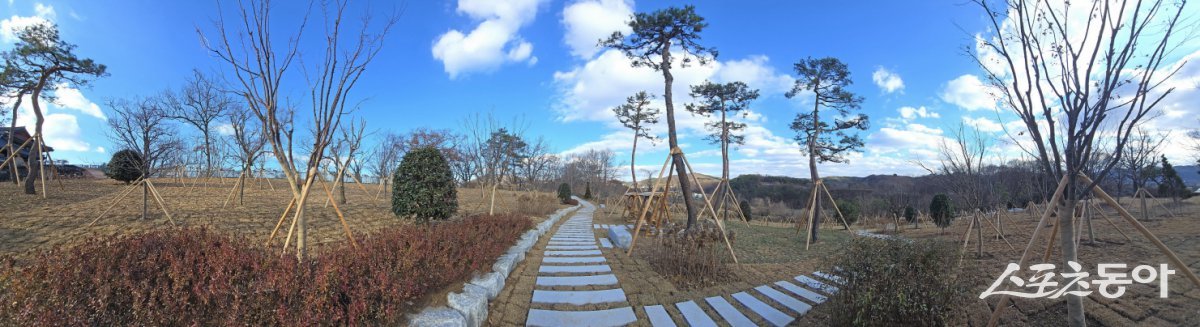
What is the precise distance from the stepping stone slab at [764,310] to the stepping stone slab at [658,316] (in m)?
0.96

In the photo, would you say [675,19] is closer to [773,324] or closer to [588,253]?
[588,253]

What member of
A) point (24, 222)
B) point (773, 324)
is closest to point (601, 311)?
point (773, 324)

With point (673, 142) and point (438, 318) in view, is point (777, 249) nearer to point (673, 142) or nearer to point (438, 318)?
point (673, 142)

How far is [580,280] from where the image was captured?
15.3ft

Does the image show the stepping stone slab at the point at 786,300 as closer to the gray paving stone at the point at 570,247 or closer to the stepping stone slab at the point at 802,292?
the stepping stone slab at the point at 802,292

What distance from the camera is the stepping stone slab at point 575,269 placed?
5082 mm

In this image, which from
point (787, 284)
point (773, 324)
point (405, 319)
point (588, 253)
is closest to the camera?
point (405, 319)

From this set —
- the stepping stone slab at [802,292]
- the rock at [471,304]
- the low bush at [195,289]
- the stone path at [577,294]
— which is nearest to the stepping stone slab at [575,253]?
the stone path at [577,294]

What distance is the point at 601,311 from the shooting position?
3648 mm

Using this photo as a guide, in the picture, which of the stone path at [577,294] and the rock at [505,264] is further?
the rock at [505,264]

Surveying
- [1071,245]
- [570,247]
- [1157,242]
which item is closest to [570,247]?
[570,247]

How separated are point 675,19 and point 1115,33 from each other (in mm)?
6423

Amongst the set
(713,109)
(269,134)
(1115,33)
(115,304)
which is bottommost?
(115,304)

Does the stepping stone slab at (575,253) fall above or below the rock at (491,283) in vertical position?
below
